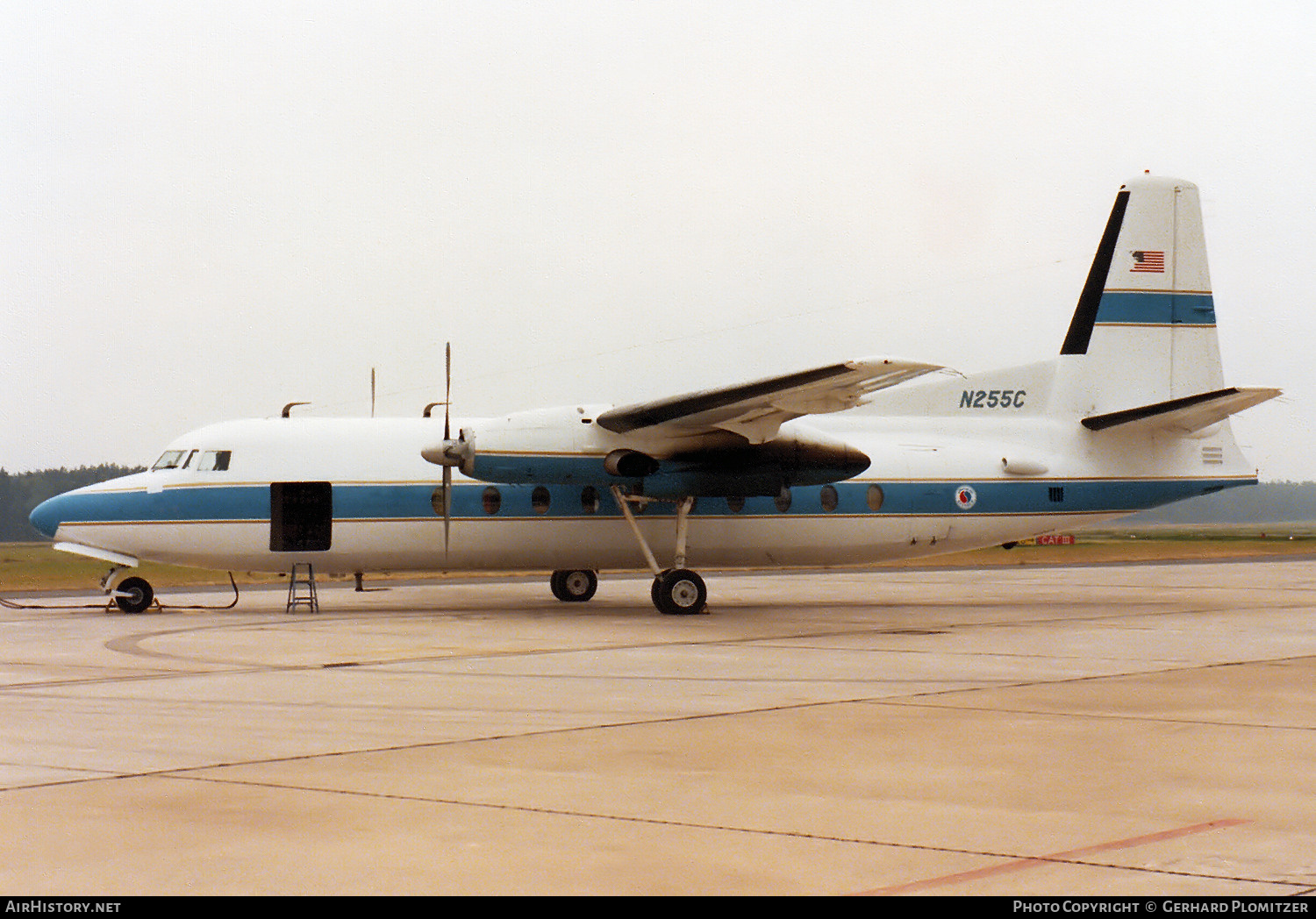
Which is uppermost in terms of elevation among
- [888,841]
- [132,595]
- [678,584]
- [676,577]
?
[888,841]

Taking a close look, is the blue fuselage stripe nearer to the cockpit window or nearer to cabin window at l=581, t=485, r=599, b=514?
cabin window at l=581, t=485, r=599, b=514

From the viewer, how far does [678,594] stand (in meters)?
21.0

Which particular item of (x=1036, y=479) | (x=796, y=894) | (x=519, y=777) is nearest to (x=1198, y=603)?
(x=1036, y=479)

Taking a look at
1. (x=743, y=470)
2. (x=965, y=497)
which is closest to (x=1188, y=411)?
(x=965, y=497)

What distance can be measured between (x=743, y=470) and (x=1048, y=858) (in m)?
15.8

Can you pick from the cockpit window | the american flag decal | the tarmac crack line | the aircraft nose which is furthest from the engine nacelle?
the tarmac crack line

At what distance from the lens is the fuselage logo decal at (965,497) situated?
23.4 meters

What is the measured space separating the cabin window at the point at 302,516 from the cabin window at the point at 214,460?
2.88ft

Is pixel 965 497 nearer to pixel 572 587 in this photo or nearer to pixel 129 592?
pixel 572 587

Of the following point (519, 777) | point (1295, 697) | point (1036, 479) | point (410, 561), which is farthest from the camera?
point (1036, 479)

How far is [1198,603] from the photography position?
23.6m

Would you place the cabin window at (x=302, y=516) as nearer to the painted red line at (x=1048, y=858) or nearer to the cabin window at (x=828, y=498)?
the cabin window at (x=828, y=498)

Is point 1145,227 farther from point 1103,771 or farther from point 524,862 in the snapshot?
point 524,862

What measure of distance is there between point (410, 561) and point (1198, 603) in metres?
13.5
